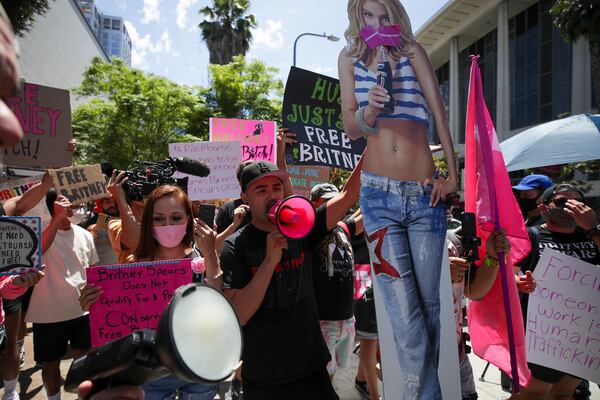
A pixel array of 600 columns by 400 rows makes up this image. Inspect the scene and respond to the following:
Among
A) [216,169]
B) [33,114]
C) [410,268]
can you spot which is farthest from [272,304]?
[216,169]

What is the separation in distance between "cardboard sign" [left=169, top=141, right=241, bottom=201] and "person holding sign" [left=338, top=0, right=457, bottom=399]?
105 inches

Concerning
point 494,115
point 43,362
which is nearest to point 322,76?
point 43,362

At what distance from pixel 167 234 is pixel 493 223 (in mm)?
1736

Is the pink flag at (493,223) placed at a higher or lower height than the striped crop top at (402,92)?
lower

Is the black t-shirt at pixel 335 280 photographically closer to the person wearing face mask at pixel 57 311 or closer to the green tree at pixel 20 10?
the person wearing face mask at pixel 57 311

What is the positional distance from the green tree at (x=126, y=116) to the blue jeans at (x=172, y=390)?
1535 cm

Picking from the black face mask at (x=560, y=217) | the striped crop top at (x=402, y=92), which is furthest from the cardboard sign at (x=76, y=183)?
the black face mask at (x=560, y=217)

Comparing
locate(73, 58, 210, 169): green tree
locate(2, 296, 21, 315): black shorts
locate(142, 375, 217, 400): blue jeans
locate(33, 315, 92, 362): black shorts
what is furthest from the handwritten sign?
locate(73, 58, 210, 169): green tree

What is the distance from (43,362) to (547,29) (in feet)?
74.8

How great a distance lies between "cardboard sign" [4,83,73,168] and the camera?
310cm

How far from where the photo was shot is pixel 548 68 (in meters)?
19.3

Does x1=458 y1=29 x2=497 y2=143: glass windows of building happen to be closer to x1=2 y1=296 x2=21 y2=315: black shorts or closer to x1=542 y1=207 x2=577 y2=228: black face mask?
x1=542 y1=207 x2=577 y2=228: black face mask

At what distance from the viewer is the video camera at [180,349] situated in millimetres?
809

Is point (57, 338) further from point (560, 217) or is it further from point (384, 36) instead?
point (560, 217)
